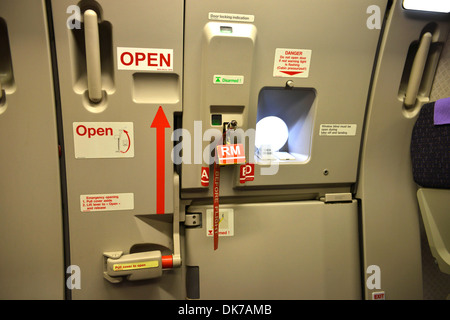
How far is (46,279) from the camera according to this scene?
1.32m

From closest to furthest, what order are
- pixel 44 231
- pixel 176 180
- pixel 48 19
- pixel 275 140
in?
1. pixel 48 19
2. pixel 44 231
3. pixel 176 180
4. pixel 275 140

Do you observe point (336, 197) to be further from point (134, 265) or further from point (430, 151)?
point (134, 265)

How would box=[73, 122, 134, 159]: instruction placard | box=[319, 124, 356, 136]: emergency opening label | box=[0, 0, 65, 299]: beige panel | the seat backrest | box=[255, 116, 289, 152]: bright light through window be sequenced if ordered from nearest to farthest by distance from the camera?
box=[0, 0, 65, 299]: beige panel, box=[73, 122, 134, 159]: instruction placard, the seat backrest, box=[319, 124, 356, 136]: emergency opening label, box=[255, 116, 289, 152]: bright light through window

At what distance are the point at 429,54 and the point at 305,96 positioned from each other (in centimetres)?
69

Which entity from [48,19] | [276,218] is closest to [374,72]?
[276,218]

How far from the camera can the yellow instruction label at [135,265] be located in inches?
52.4

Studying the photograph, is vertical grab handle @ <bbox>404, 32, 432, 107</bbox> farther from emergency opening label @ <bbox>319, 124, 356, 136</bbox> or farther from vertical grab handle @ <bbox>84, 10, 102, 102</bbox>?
vertical grab handle @ <bbox>84, 10, 102, 102</bbox>

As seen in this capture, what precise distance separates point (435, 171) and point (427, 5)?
79 centimetres

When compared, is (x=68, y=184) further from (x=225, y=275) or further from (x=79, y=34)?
(x=225, y=275)

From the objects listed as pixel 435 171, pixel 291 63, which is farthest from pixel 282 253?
pixel 291 63

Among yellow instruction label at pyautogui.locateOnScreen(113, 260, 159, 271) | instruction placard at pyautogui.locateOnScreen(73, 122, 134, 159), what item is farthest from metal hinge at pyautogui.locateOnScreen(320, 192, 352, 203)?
instruction placard at pyautogui.locateOnScreen(73, 122, 134, 159)

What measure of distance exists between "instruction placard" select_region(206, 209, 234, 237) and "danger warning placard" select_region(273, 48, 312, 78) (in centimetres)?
73

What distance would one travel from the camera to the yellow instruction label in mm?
1332

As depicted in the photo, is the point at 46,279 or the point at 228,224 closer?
the point at 46,279
